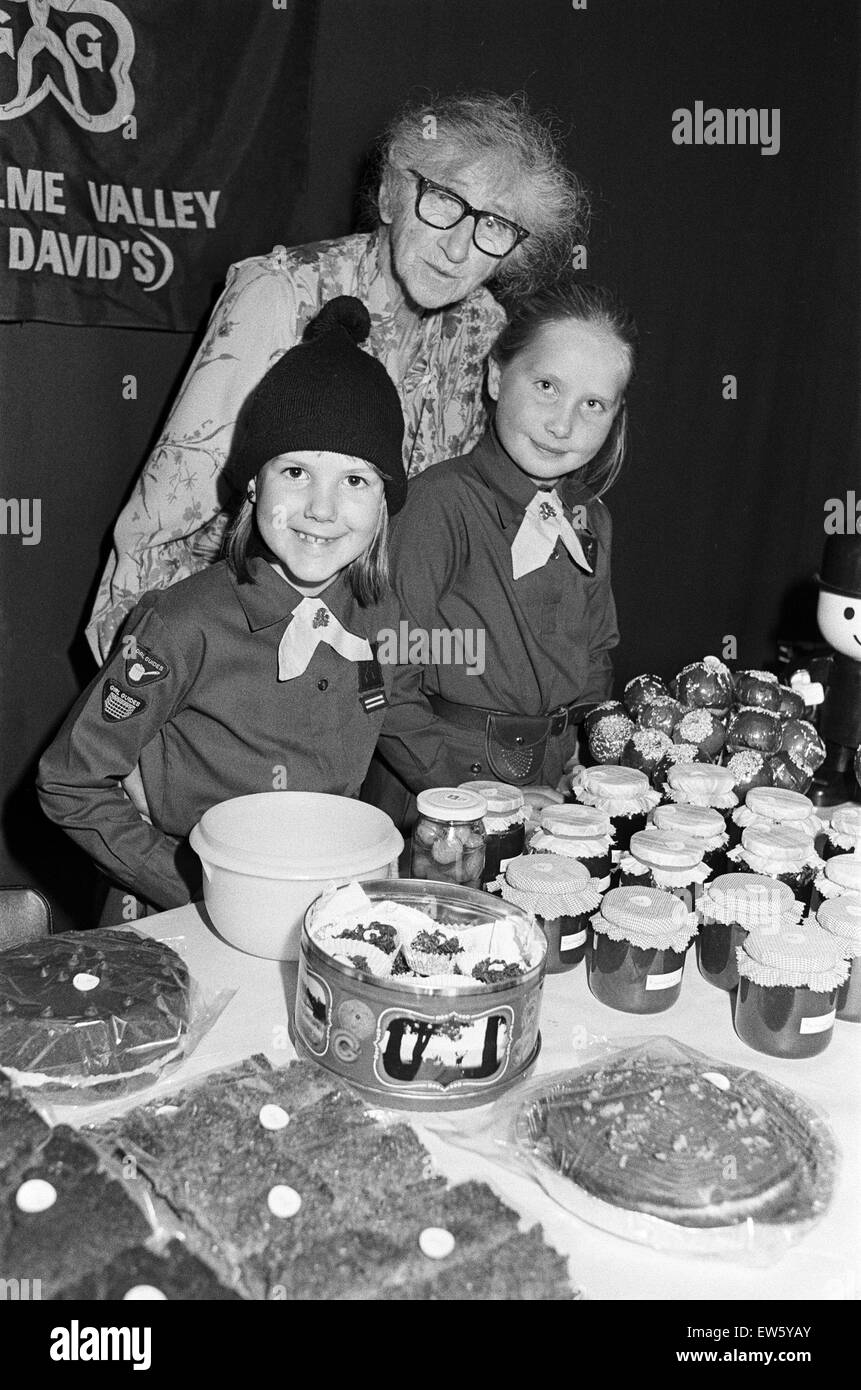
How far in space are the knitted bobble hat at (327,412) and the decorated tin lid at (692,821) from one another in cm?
59

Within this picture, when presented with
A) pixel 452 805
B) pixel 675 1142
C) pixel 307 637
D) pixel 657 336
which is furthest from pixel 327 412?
pixel 657 336

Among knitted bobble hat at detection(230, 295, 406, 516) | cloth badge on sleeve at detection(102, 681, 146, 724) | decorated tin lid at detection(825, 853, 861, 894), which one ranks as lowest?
decorated tin lid at detection(825, 853, 861, 894)

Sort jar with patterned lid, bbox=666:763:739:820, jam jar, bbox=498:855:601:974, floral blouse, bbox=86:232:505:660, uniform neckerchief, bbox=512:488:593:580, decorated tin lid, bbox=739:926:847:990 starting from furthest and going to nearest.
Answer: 1. uniform neckerchief, bbox=512:488:593:580
2. floral blouse, bbox=86:232:505:660
3. jar with patterned lid, bbox=666:763:739:820
4. jam jar, bbox=498:855:601:974
5. decorated tin lid, bbox=739:926:847:990

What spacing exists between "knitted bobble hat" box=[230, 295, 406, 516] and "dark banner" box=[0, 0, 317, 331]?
795mm

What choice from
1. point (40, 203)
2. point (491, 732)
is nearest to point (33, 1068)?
point (491, 732)

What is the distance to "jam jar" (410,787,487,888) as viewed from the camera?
1452 millimetres

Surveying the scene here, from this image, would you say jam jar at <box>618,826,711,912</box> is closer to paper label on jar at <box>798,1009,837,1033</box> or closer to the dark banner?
paper label on jar at <box>798,1009,837,1033</box>

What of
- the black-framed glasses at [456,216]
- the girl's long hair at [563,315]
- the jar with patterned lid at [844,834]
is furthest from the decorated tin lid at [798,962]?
the black-framed glasses at [456,216]

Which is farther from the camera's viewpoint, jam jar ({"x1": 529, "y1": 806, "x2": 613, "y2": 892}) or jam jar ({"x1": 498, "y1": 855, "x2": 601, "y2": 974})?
jam jar ({"x1": 529, "y1": 806, "x2": 613, "y2": 892})

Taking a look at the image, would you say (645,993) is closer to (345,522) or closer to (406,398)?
(345,522)

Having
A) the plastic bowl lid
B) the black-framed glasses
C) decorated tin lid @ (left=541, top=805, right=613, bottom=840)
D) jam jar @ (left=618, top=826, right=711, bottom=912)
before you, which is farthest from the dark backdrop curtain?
jam jar @ (left=618, top=826, right=711, bottom=912)

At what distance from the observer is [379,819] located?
1465 millimetres

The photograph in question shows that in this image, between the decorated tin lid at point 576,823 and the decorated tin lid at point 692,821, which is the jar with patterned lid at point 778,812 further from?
the decorated tin lid at point 576,823

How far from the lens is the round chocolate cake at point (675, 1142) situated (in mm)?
976
